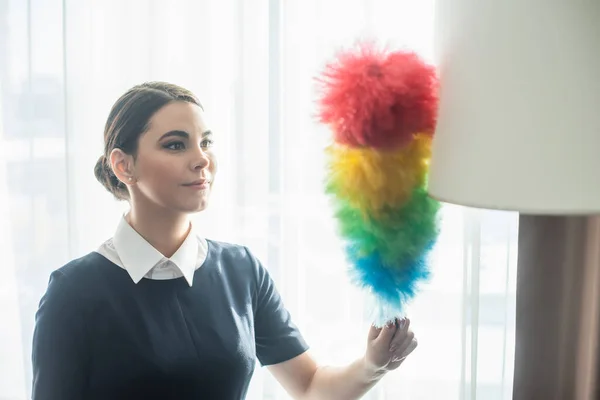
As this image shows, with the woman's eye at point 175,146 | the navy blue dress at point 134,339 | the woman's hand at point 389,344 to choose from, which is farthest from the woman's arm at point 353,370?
the woman's eye at point 175,146

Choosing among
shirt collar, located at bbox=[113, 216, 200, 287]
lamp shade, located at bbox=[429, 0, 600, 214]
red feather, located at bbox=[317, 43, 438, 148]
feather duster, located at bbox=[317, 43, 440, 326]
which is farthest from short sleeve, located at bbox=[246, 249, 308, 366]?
lamp shade, located at bbox=[429, 0, 600, 214]

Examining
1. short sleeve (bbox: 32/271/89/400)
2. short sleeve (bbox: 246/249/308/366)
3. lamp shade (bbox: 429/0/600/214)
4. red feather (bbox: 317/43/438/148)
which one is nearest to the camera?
lamp shade (bbox: 429/0/600/214)

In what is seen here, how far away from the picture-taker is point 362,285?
3.52 ft

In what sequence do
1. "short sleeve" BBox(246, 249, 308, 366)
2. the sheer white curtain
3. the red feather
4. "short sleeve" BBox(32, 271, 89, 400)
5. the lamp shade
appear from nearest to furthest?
the lamp shade
the red feather
"short sleeve" BBox(32, 271, 89, 400)
"short sleeve" BBox(246, 249, 308, 366)
the sheer white curtain

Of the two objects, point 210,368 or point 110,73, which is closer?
point 210,368

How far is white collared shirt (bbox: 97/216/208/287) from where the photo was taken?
116cm

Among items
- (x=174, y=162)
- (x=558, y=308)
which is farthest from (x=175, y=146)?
(x=558, y=308)

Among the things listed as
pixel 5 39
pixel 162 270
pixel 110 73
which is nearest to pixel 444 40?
pixel 162 270

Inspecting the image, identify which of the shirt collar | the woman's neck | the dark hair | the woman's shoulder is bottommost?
the woman's shoulder

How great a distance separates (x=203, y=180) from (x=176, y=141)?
8cm

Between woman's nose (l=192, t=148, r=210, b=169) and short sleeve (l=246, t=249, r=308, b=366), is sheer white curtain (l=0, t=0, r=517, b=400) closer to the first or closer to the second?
short sleeve (l=246, t=249, r=308, b=366)

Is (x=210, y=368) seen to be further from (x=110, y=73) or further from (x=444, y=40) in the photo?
(x=110, y=73)

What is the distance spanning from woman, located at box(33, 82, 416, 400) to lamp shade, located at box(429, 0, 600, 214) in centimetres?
45

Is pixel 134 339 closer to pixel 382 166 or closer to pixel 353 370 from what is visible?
pixel 353 370
